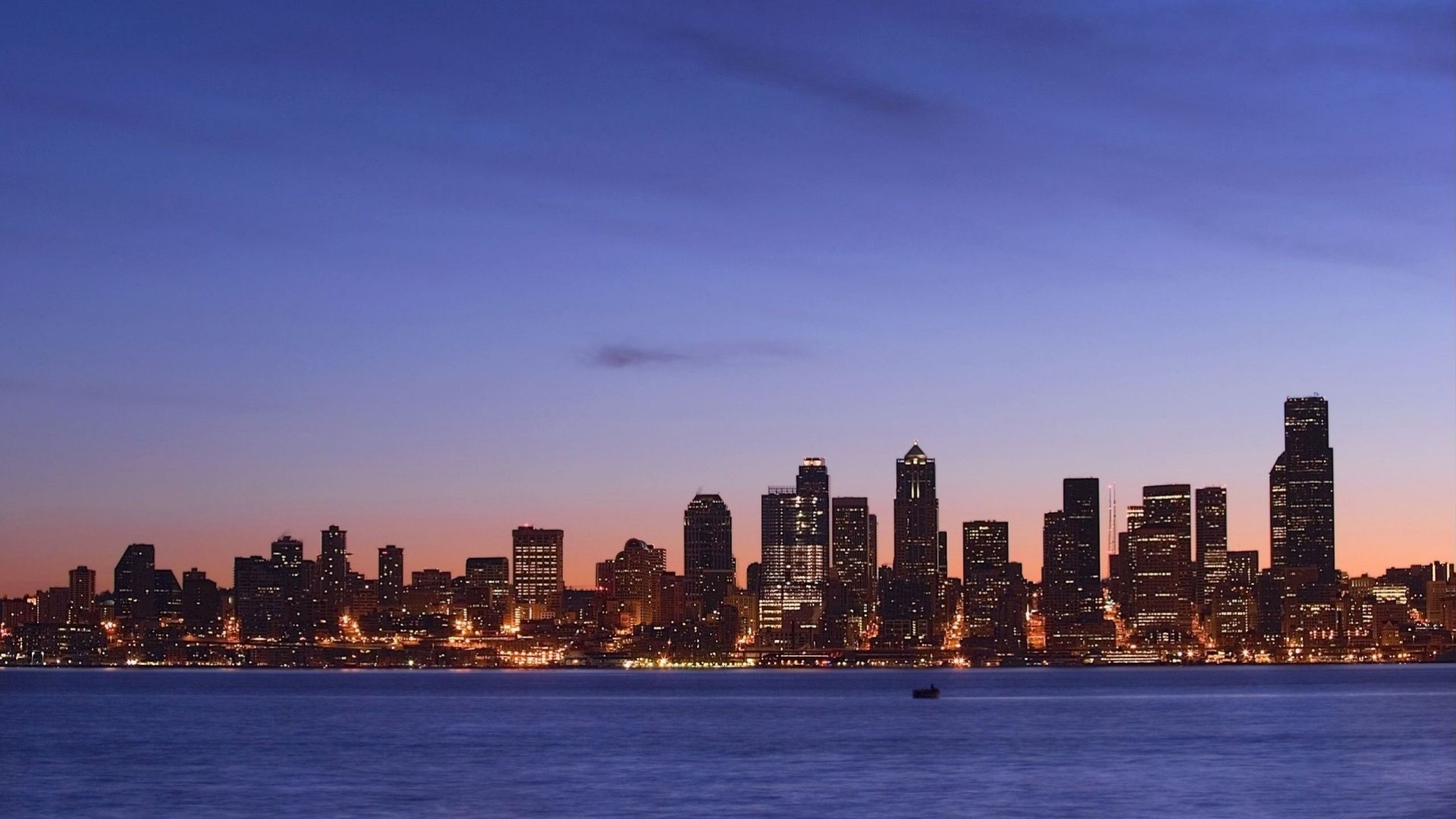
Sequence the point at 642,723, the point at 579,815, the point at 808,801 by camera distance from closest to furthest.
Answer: the point at 579,815
the point at 808,801
the point at 642,723

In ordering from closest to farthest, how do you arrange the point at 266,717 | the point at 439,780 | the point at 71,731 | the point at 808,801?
the point at 808,801 → the point at 439,780 → the point at 71,731 → the point at 266,717

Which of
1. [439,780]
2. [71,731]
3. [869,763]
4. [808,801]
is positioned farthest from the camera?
[71,731]

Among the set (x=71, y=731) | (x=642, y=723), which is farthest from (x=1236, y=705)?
(x=71, y=731)

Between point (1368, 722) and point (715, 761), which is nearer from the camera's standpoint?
point (715, 761)

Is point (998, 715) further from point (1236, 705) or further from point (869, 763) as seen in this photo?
point (869, 763)

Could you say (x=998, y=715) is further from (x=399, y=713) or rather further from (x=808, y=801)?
(x=808, y=801)

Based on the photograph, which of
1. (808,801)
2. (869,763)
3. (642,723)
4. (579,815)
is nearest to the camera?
(579,815)

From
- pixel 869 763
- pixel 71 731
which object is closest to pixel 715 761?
pixel 869 763

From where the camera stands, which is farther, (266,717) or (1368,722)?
(266,717)

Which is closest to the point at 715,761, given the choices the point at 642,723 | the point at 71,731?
the point at 642,723
